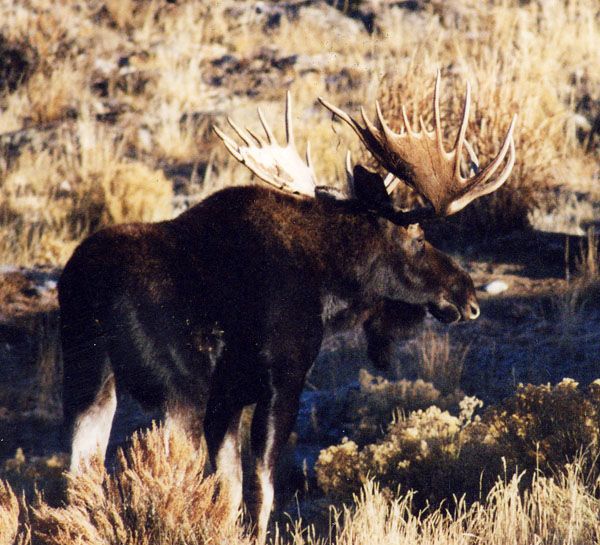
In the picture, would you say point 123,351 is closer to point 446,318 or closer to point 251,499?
point 251,499

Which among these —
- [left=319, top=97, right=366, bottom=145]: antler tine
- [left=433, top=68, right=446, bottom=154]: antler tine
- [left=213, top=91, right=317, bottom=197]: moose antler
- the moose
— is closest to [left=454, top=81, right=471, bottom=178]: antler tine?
the moose

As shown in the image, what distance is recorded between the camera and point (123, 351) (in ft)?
19.0

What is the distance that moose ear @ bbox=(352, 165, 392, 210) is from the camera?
6812 mm

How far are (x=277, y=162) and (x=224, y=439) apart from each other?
5.60 feet

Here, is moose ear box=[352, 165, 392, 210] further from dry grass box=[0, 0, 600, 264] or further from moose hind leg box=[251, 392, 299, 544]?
dry grass box=[0, 0, 600, 264]

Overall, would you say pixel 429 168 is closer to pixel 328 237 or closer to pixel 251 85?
pixel 328 237

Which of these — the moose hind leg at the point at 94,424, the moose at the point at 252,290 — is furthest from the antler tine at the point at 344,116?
the moose hind leg at the point at 94,424

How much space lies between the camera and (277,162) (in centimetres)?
709

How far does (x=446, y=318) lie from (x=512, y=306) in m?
2.95

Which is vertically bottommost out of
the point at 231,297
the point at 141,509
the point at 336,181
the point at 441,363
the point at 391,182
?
the point at 441,363

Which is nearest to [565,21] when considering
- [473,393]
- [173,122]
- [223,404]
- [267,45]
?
[267,45]

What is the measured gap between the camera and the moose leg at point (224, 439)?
22.0ft

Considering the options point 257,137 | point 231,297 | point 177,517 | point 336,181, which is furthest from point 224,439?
point 336,181

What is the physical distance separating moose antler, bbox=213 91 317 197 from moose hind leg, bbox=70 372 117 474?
1.64 meters
